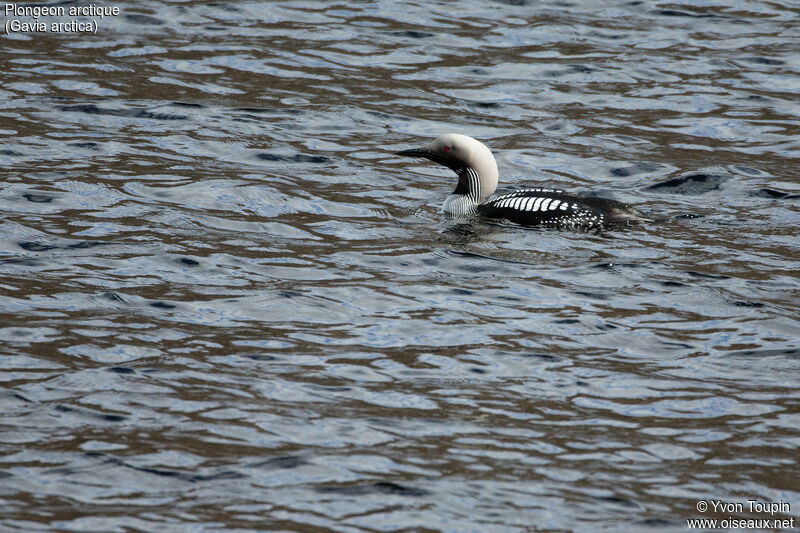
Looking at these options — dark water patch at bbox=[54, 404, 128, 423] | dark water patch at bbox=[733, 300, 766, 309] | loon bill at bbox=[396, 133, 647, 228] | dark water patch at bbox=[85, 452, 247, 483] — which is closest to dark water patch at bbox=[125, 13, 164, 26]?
loon bill at bbox=[396, 133, 647, 228]

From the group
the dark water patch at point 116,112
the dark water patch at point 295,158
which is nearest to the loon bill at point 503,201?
the dark water patch at point 295,158

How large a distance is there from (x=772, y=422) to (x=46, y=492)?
384 cm

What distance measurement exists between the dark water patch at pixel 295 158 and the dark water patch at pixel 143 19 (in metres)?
5.30

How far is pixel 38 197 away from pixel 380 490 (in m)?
5.87

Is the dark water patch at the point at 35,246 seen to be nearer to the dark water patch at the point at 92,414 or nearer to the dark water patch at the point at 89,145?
the dark water patch at the point at 89,145

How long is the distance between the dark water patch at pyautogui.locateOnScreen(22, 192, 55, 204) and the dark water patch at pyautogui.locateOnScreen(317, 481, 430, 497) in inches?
220

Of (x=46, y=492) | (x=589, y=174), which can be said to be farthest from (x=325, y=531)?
(x=589, y=174)

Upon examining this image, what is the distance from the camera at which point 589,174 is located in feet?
37.7

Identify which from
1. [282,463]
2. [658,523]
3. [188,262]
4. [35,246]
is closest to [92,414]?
[282,463]

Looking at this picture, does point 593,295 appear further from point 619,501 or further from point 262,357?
point 619,501

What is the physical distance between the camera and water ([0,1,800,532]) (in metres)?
5.53

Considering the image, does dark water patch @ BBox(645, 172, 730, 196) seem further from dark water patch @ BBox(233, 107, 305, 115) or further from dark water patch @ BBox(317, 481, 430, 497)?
dark water patch @ BBox(317, 481, 430, 497)

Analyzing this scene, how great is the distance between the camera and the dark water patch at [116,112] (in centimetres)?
1269

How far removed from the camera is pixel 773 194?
10.6 meters
